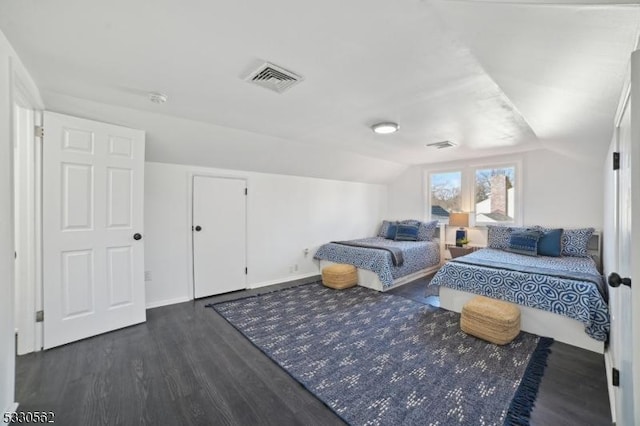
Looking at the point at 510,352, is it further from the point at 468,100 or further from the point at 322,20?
the point at 322,20

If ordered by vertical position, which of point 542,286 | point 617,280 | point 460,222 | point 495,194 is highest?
point 495,194

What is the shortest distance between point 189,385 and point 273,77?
2275mm

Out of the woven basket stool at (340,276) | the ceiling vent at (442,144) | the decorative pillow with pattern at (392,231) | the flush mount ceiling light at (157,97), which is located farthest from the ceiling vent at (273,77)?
the decorative pillow with pattern at (392,231)

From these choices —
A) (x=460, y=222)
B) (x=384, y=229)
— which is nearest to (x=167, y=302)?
(x=384, y=229)

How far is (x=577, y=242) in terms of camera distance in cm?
377

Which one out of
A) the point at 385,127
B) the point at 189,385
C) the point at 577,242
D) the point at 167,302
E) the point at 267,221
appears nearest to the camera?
the point at 189,385

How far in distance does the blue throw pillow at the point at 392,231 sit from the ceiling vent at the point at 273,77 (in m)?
4.06

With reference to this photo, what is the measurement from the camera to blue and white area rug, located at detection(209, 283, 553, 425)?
67.3 inches

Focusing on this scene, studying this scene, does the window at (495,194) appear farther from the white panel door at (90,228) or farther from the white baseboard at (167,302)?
the white panel door at (90,228)

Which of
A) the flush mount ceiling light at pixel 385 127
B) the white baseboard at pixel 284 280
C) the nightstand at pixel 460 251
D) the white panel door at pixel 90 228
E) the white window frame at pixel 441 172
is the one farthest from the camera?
the white window frame at pixel 441 172

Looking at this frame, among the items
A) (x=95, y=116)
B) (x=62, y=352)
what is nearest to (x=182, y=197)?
(x=95, y=116)

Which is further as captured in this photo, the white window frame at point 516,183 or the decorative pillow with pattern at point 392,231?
the decorative pillow with pattern at point 392,231

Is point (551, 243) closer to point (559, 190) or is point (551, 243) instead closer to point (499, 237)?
point (499, 237)

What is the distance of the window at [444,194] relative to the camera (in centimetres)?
544
